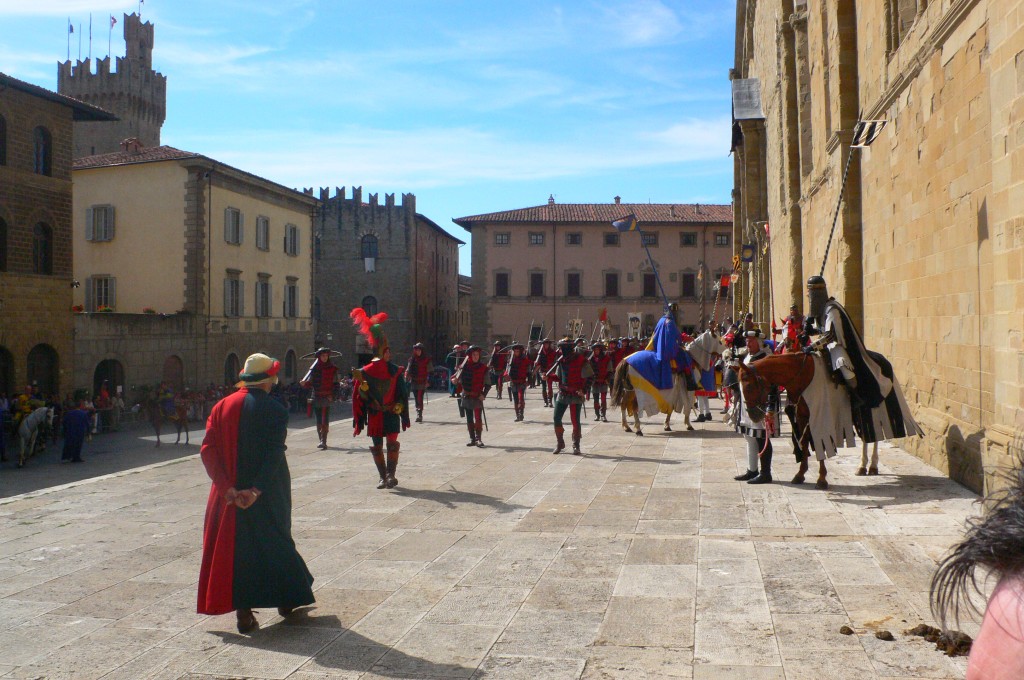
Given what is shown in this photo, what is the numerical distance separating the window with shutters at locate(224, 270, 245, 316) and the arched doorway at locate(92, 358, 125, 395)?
7.32 m

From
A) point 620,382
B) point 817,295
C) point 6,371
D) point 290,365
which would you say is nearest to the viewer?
point 817,295

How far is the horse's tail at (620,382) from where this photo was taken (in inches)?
613

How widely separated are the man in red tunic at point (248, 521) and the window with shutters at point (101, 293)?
3083 cm

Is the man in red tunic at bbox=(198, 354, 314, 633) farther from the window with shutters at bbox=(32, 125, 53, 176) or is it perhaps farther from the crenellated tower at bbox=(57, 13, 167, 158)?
the crenellated tower at bbox=(57, 13, 167, 158)

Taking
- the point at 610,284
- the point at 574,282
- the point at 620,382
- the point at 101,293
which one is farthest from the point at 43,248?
the point at 610,284

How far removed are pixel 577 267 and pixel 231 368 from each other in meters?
28.6

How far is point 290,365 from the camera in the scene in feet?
135

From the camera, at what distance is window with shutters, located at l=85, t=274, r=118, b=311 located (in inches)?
1328

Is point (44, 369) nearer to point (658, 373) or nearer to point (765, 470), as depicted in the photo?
point (658, 373)

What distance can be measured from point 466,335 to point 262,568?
77391mm

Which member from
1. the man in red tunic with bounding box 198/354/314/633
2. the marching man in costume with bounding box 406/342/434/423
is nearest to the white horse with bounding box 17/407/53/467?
the marching man in costume with bounding box 406/342/434/423

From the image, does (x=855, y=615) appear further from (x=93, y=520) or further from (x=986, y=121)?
(x=93, y=520)

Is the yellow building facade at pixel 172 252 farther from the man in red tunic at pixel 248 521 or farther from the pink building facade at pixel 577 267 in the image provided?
the man in red tunic at pixel 248 521

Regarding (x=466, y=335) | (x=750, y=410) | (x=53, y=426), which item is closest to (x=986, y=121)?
(x=750, y=410)
